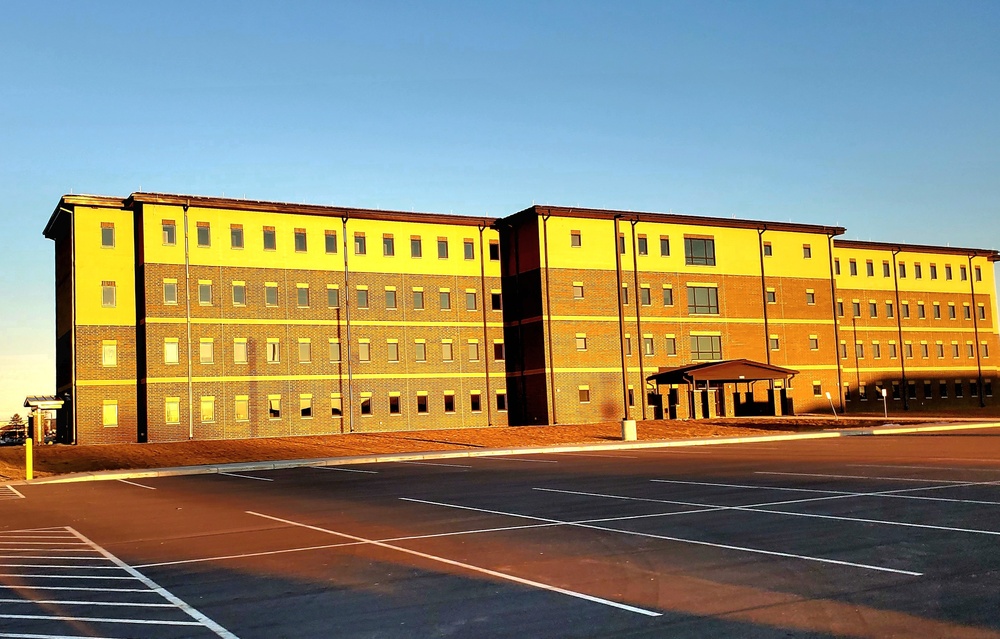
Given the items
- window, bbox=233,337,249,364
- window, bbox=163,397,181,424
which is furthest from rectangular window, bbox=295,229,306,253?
window, bbox=163,397,181,424

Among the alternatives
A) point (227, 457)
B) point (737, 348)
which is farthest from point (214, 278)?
point (737, 348)

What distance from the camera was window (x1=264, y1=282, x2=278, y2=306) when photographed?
180ft

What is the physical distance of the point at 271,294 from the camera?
54.9m

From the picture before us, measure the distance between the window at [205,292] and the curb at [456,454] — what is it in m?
18.8

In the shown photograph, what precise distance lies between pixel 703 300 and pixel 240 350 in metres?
29.9

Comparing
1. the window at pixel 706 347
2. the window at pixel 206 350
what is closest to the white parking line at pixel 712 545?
the window at pixel 206 350

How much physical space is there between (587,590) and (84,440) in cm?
4637

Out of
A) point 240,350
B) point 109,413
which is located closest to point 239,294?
point 240,350

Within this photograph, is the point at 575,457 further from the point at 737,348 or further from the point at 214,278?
the point at 737,348

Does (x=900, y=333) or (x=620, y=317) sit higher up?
(x=620, y=317)

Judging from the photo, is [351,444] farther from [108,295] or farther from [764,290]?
[764,290]

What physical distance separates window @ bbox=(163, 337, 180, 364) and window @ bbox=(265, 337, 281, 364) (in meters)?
4.99

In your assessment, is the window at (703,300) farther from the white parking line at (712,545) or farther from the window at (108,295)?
the white parking line at (712,545)

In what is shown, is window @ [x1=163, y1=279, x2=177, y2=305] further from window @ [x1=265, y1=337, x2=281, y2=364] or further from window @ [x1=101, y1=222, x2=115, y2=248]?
window @ [x1=265, y1=337, x2=281, y2=364]
